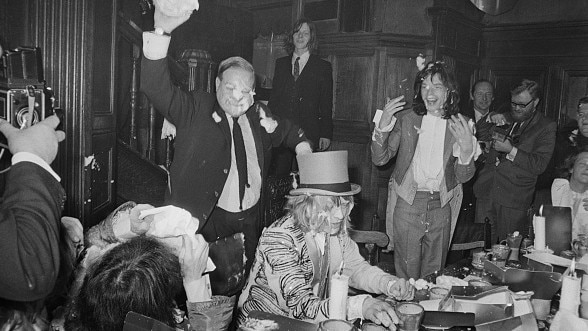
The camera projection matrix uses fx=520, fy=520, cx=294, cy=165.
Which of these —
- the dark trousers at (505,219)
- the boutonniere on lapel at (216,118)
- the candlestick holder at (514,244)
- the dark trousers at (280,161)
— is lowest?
the dark trousers at (505,219)

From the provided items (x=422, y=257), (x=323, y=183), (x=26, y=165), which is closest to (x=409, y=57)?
(x=422, y=257)

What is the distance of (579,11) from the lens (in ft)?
15.0

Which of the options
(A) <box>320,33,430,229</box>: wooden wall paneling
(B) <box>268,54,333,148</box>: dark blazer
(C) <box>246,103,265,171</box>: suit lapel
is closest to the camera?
(C) <box>246,103,265,171</box>: suit lapel

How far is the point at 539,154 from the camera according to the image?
3.59 meters

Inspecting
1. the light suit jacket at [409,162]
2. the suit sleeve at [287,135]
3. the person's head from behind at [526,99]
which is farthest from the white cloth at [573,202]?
the suit sleeve at [287,135]

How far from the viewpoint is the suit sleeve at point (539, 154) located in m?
3.56

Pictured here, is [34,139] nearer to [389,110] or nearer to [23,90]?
[23,90]

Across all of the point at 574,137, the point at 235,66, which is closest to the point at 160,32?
the point at 235,66

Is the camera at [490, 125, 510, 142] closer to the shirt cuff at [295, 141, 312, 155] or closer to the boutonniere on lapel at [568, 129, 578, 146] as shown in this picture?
the boutonniere on lapel at [568, 129, 578, 146]

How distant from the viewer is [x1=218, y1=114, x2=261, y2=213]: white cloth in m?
2.67

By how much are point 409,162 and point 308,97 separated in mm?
1543

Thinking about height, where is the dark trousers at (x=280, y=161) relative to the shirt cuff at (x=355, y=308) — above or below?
above

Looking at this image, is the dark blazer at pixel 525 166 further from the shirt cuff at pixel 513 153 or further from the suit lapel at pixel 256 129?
the suit lapel at pixel 256 129

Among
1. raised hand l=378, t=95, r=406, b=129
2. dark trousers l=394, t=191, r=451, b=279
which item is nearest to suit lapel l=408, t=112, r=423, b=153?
raised hand l=378, t=95, r=406, b=129
